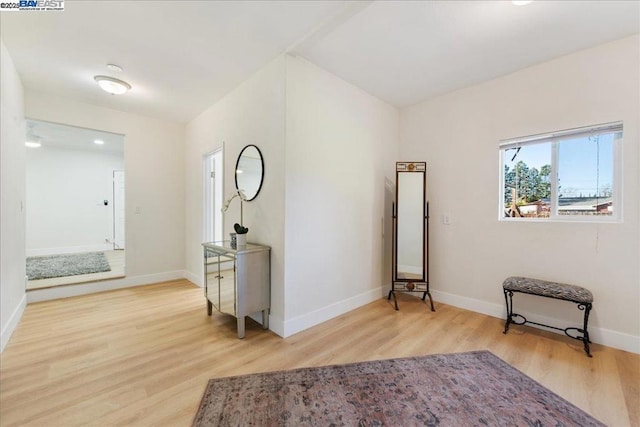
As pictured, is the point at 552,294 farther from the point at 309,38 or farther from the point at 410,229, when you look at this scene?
the point at 309,38

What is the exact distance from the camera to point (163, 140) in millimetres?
4336

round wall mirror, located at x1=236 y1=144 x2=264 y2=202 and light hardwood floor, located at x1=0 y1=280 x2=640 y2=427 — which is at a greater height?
round wall mirror, located at x1=236 y1=144 x2=264 y2=202

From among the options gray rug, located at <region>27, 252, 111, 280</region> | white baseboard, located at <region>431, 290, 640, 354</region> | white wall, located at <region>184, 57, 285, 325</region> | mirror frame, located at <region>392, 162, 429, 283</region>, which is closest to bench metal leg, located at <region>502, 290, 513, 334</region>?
white baseboard, located at <region>431, 290, 640, 354</region>

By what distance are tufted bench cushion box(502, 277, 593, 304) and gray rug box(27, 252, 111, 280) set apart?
592 centimetres

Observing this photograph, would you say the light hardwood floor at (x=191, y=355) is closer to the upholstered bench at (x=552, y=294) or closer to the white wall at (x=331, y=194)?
the upholstered bench at (x=552, y=294)

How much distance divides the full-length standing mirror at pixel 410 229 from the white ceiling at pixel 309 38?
1.10 metres

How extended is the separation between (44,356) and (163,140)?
3338mm

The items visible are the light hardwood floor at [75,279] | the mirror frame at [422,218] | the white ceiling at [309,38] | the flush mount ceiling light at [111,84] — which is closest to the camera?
the white ceiling at [309,38]

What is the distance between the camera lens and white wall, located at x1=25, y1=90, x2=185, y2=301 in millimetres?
3844

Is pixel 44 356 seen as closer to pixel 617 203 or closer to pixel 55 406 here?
pixel 55 406

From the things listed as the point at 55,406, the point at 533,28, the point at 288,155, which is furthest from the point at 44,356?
the point at 533,28

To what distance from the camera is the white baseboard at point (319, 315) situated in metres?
2.42

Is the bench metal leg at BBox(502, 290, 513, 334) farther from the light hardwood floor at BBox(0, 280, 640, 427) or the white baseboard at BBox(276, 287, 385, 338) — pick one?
the white baseboard at BBox(276, 287, 385, 338)

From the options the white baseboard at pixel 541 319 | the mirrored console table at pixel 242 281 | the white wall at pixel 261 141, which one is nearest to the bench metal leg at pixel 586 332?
the white baseboard at pixel 541 319
